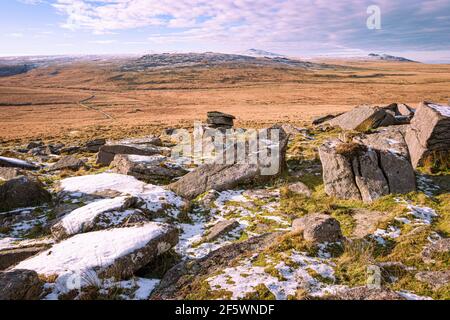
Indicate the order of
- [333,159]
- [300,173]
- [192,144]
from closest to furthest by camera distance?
[333,159] → [300,173] → [192,144]

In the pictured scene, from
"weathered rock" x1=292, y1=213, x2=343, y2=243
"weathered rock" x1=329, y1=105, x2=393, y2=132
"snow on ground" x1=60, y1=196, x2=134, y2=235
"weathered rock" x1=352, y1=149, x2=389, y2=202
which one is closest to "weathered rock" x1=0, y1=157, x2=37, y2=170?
"snow on ground" x1=60, y1=196, x2=134, y2=235

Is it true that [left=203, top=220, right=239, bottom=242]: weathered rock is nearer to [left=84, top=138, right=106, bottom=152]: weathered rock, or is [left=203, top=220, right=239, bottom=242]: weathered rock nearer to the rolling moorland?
the rolling moorland

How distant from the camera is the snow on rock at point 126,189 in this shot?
1335cm

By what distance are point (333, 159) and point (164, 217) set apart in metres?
7.15

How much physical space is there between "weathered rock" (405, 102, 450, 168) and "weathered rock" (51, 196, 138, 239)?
1296cm

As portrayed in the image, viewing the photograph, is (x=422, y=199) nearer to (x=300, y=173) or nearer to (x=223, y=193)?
(x=300, y=173)

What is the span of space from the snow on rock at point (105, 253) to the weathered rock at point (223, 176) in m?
5.53

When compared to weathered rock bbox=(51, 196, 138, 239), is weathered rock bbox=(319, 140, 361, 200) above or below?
above

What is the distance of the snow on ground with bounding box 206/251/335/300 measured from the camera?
7.08 meters

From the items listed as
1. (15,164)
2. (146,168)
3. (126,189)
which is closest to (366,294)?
(126,189)

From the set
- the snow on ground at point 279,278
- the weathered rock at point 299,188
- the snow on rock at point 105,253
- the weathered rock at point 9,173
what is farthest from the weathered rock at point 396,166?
the weathered rock at point 9,173

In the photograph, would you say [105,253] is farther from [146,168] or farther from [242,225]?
[146,168]
